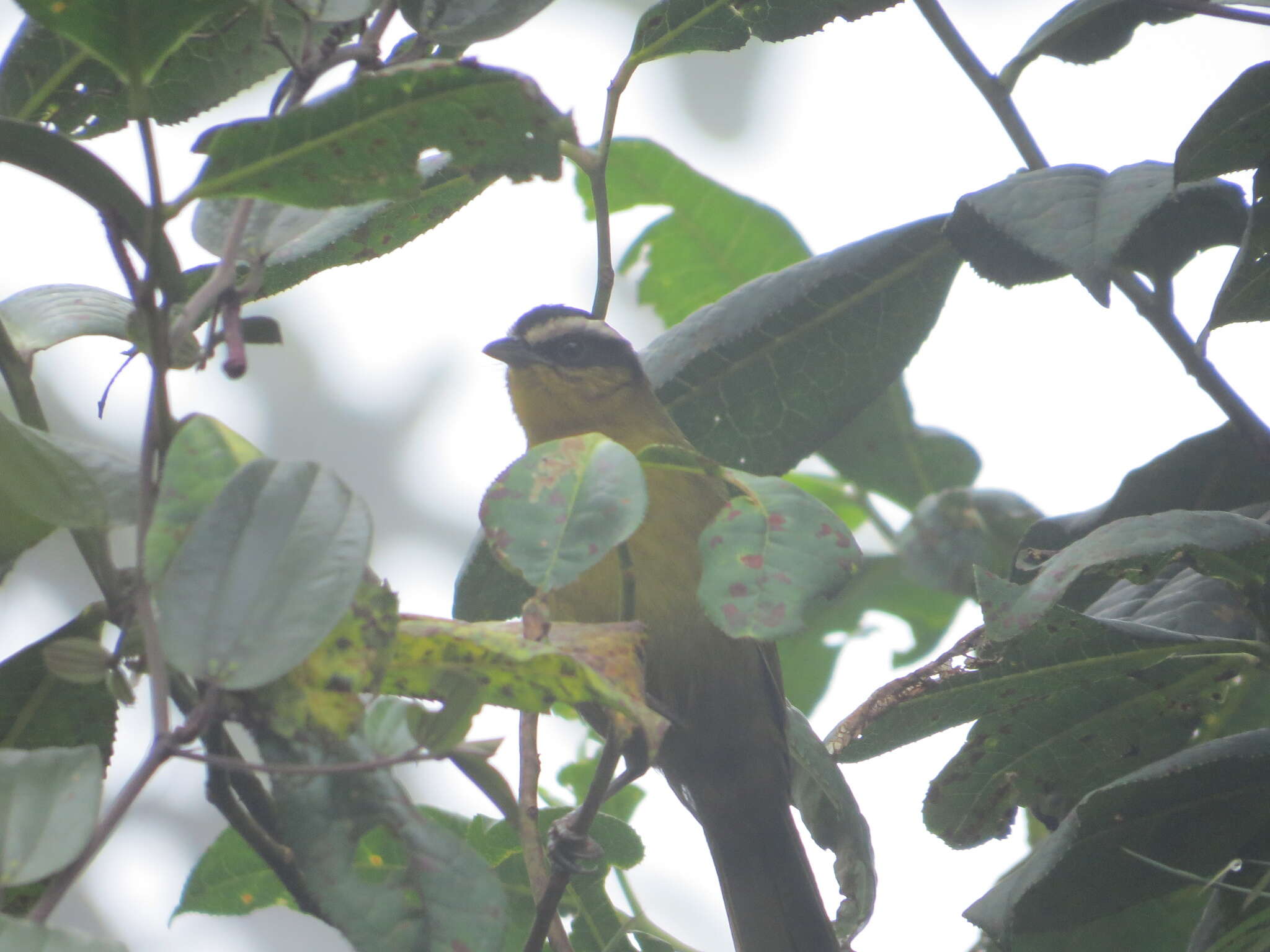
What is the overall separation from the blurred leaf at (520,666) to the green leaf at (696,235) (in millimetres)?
2235

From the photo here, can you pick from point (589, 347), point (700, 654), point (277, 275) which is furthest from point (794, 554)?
point (589, 347)

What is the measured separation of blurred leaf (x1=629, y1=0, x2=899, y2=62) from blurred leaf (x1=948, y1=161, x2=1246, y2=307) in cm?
33

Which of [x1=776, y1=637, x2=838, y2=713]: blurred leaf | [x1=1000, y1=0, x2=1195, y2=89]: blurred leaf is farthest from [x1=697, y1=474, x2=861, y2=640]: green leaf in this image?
[x1=776, y1=637, x2=838, y2=713]: blurred leaf

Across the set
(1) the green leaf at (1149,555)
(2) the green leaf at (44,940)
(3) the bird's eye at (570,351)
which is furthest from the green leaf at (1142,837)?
(3) the bird's eye at (570,351)

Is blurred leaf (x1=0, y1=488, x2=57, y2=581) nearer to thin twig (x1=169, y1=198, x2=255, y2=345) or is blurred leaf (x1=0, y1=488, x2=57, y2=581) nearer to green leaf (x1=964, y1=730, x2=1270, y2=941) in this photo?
thin twig (x1=169, y1=198, x2=255, y2=345)

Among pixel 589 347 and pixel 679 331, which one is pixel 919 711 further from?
pixel 589 347

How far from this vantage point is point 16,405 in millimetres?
1238

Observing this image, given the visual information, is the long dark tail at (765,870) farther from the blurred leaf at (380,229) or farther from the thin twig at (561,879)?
the thin twig at (561,879)

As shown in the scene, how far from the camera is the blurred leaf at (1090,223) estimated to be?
1672 millimetres

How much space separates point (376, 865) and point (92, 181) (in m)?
0.63

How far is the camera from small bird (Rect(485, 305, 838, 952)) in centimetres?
277

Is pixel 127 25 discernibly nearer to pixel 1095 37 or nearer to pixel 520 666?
pixel 520 666

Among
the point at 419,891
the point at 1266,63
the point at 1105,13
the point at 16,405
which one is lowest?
the point at 419,891

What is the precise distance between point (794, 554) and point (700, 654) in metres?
1.77
